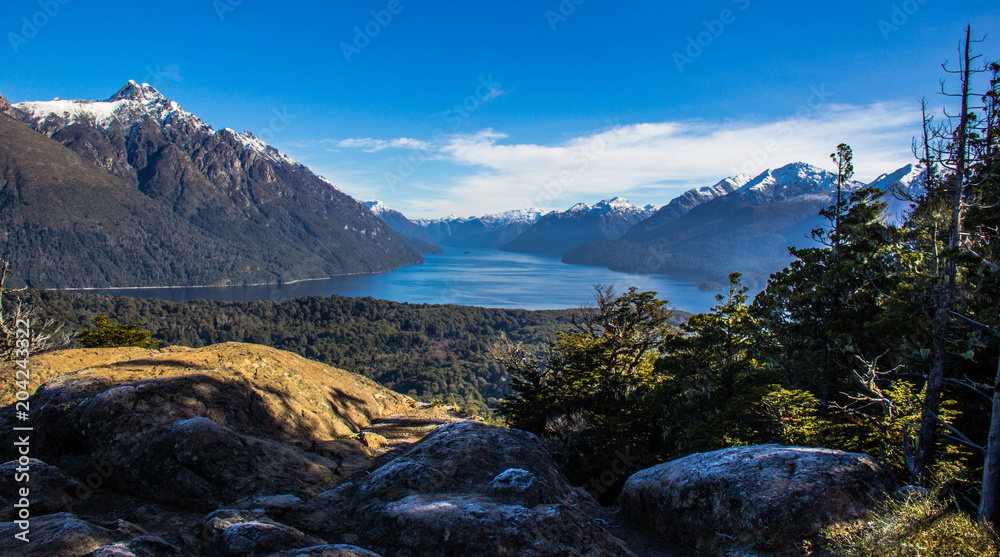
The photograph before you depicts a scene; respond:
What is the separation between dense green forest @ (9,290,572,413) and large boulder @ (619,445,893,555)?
2833 inches

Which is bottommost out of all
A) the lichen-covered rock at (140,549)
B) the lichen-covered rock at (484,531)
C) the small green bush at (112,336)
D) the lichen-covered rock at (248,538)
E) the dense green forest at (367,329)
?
the dense green forest at (367,329)

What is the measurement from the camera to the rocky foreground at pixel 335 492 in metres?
6.16

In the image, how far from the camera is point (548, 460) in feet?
33.6

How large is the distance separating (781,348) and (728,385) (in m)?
4.33

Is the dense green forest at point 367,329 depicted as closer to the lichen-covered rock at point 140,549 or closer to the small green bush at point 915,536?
the small green bush at point 915,536

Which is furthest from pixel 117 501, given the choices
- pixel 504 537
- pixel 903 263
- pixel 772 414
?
pixel 903 263

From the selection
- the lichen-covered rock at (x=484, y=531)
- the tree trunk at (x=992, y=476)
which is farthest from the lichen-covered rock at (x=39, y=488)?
the tree trunk at (x=992, y=476)

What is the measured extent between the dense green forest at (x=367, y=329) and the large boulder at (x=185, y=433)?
221ft

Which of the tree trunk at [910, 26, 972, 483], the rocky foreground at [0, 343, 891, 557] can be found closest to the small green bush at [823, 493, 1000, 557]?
the rocky foreground at [0, 343, 891, 557]

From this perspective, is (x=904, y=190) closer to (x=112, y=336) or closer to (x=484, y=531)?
(x=484, y=531)

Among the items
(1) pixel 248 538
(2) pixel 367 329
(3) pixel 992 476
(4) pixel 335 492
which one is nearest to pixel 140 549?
(1) pixel 248 538

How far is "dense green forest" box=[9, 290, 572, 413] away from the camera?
94250 mm

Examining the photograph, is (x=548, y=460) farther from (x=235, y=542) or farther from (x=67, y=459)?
(x=67, y=459)

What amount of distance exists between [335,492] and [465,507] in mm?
3031
